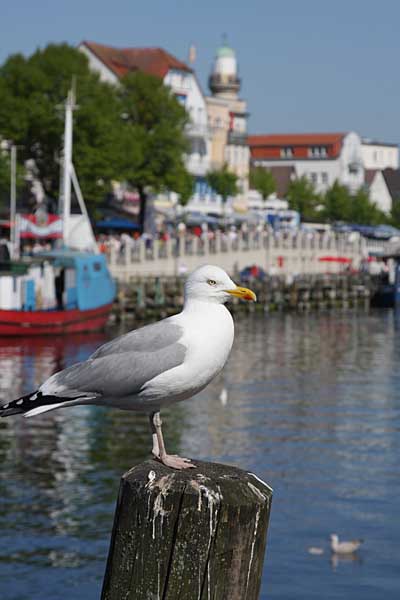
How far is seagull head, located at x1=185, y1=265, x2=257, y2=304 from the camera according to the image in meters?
5.55

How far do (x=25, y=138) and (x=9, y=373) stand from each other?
32.1 metres

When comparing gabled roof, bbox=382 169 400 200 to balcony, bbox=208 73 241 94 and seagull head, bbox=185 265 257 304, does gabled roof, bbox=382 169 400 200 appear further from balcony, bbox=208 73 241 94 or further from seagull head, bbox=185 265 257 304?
seagull head, bbox=185 265 257 304

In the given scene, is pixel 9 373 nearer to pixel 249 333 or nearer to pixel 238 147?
pixel 249 333

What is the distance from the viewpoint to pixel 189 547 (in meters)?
4.35

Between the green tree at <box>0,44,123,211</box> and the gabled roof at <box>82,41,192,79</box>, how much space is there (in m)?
25.1

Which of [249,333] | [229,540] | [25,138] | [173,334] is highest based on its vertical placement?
[25,138]

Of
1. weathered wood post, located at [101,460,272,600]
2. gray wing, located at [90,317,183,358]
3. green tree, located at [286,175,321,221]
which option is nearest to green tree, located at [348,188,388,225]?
green tree, located at [286,175,321,221]

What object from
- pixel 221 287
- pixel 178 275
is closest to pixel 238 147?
pixel 178 275

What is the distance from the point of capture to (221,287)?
18.3ft

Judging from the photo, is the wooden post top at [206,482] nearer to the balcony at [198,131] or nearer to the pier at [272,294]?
the pier at [272,294]

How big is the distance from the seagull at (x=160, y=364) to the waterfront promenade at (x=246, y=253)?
61705 millimetres

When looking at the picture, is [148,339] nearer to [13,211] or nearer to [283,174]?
[13,211]

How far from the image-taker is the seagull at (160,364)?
215 inches

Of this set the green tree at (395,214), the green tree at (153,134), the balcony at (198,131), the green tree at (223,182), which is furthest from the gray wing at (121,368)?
the green tree at (395,214)
